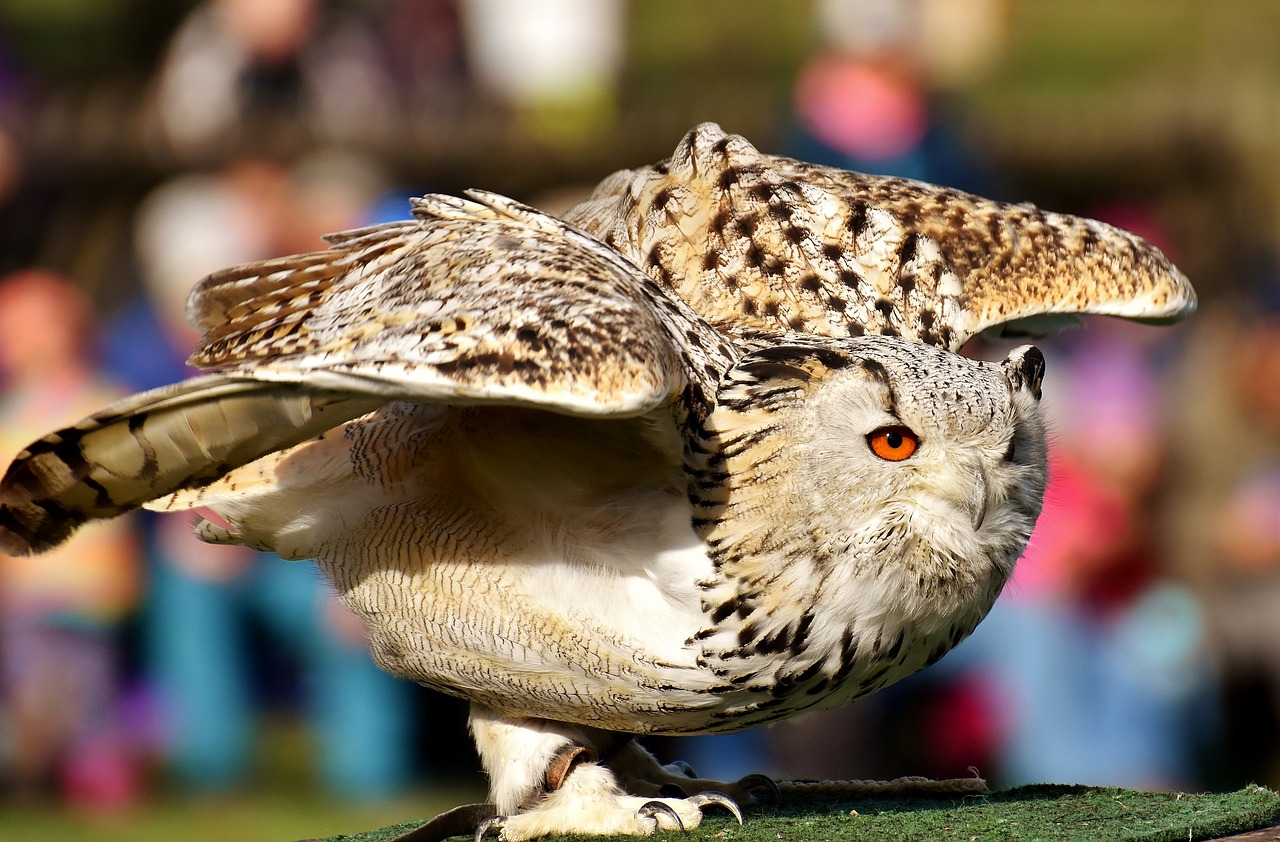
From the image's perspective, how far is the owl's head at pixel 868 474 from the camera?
138 inches

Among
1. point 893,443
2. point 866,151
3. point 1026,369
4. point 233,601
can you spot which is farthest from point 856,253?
point 233,601

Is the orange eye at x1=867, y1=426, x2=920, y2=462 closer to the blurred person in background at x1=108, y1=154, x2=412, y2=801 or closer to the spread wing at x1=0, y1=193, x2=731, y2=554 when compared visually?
the spread wing at x1=0, y1=193, x2=731, y2=554

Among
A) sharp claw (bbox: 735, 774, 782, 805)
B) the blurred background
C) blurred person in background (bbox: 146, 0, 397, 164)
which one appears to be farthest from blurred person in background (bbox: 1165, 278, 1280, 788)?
sharp claw (bbox: 735, 774, 782, 805)

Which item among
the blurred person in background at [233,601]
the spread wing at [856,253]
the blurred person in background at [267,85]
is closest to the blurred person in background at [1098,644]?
the blurred person in background at [233,601]

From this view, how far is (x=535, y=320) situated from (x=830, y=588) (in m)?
0.83

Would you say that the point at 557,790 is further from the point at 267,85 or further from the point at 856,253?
the point at 267,85

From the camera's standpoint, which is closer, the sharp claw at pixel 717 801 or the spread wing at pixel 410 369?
the spread wing at pixel 410 369

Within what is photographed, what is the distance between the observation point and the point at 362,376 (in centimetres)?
321

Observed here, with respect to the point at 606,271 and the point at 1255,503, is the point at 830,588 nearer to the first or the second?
the point at 606,271

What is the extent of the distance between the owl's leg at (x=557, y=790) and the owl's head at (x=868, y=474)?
2.50 feet

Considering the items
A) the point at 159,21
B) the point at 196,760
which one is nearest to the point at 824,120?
the point at 196,760

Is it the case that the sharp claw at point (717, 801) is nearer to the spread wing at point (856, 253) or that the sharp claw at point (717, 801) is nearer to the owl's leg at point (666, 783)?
the owl's leg at point (666, 783)

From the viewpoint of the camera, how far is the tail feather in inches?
128

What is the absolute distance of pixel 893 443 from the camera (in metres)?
3.53
